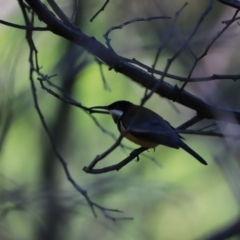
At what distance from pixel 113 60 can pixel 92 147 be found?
12.9ft

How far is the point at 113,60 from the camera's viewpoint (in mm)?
2455

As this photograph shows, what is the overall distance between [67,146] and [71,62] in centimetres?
142

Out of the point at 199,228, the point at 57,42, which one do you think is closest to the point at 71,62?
the point at 57,42

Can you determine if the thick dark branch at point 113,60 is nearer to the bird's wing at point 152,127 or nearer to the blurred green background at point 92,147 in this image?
the bird's wing at point 152,127

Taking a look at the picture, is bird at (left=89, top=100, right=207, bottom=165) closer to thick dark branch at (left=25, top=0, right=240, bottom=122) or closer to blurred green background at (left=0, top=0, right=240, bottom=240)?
blurred green background at (left=0, top=0, right=240, bottom=240)

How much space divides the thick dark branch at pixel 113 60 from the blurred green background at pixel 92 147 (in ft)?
3.03

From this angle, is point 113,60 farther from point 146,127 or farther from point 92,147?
point 92,147

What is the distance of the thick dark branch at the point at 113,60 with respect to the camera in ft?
7.47

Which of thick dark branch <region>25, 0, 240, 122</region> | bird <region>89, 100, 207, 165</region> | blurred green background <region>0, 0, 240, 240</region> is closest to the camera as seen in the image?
thick dark branch <region>25, 0, 240, 122</region>

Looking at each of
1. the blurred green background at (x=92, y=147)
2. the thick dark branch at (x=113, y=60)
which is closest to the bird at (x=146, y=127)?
the blurred green background at (x=92, y=147)

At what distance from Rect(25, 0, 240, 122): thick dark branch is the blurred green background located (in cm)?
92

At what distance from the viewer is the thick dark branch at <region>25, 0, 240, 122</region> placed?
2277 mm

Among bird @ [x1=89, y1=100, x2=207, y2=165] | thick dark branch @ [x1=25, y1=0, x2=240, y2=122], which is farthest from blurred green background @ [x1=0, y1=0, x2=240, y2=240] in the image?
thick dark branch @ [x1=25, y1=0, x2=240, y2=122]

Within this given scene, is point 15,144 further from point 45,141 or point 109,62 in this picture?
point 109,62
